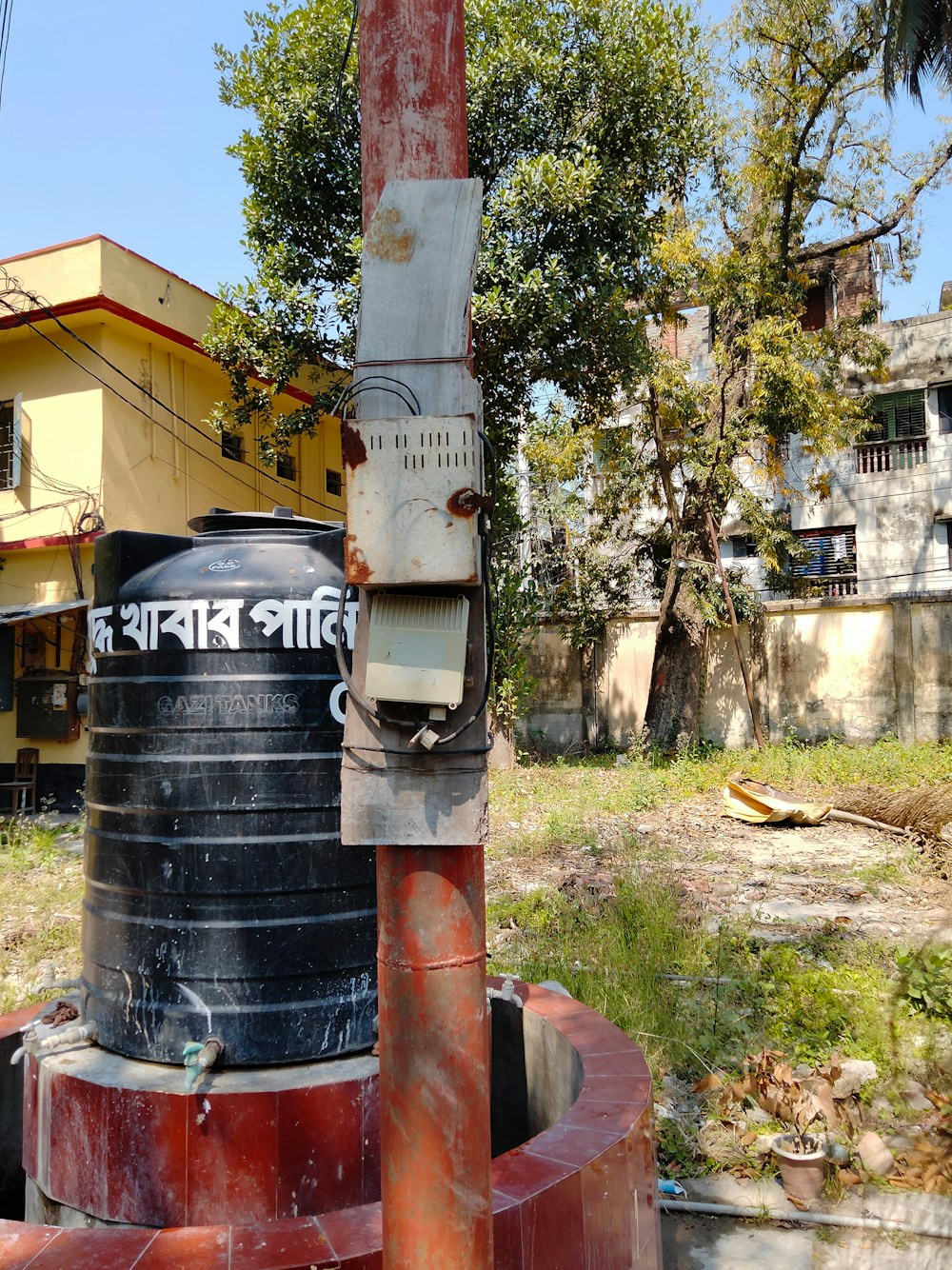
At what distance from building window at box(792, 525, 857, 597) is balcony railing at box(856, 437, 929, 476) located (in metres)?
1.19

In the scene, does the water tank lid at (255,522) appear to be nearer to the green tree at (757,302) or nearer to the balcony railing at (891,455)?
the green tree at (757,302)

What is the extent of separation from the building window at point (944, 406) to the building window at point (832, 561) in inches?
92.1

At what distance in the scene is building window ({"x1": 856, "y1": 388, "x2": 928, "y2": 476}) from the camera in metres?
18.0

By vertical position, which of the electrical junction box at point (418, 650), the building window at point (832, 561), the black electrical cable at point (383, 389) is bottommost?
the electrical junction box at point (418, 650)

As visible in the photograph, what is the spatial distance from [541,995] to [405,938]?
77.3 inches

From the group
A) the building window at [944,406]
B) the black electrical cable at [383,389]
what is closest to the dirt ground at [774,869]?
the black electrical cable at [383,389]

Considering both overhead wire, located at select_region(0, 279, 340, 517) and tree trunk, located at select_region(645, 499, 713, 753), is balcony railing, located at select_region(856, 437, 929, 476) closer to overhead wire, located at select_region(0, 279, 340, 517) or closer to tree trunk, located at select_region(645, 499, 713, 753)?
tree trunk, located at select_region(645, 499, 713, 753)

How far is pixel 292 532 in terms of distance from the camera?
284 centimetres

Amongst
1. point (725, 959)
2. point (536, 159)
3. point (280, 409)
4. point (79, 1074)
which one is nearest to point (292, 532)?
point (79, 1074)

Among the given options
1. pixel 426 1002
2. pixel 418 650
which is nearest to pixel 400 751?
pixel 418 650

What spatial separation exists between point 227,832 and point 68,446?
1015 cm

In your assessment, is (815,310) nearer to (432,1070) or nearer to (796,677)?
(796,677)

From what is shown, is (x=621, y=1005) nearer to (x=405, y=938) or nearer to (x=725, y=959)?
(x=725, y=959)

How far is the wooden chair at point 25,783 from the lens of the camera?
11.2 m
